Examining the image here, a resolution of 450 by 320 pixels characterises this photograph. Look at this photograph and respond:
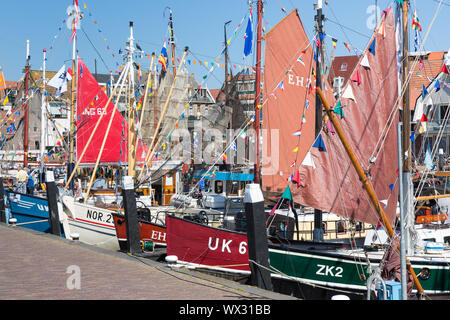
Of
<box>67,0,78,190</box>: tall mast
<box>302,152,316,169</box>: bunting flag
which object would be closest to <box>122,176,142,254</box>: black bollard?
<box>302,152,316,169</box>: bunting flag

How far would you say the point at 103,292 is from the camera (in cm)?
1049

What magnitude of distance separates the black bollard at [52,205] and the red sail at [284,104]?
797 centimetres

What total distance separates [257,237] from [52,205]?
12239mm

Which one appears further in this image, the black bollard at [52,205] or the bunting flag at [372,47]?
the black bollard at [52,205]

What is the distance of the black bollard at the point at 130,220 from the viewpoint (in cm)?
1814

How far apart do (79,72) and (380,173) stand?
22419mm

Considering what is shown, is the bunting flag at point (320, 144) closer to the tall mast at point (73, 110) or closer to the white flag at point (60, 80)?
the tall mast at point (73, 110)

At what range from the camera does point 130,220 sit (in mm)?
18219

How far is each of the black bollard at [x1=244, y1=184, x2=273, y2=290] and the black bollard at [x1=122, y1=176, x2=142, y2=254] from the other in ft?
21.1

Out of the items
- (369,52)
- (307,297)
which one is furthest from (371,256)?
(369,52)

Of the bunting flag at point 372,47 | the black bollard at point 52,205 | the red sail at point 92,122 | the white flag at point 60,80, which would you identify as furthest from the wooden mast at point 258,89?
the white flag at point 60,80

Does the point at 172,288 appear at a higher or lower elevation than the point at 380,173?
lower

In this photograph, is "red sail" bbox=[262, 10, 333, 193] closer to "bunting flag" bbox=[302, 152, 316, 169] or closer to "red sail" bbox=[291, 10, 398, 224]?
"red sail" bbox=[291, 10, 398, 224]

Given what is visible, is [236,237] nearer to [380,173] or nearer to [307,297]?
[307,297]
